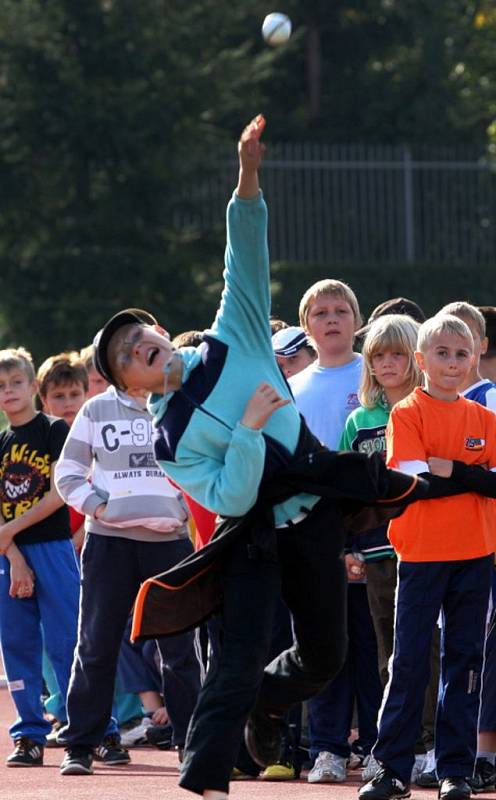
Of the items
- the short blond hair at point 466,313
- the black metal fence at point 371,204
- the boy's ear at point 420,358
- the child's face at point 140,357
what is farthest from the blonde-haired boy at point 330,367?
the black metal fence at point 371,204

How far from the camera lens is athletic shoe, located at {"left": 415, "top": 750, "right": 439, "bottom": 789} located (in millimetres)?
7023

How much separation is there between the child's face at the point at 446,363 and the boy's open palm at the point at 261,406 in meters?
1.23

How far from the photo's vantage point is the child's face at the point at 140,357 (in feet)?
18.6

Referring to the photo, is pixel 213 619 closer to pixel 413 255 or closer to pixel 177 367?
pixel 177 367

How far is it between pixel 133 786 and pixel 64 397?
2737 mm

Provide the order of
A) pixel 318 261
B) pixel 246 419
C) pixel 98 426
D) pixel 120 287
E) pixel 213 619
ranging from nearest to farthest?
1. pixel 246 419
2. pixel 213 619
3. pixel 98 426
4. pixel 120 287
5. pixel 318 261

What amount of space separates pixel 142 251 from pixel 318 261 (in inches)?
152

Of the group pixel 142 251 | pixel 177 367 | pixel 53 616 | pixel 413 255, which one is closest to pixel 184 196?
pixel 142 251

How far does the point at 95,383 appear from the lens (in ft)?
32.9

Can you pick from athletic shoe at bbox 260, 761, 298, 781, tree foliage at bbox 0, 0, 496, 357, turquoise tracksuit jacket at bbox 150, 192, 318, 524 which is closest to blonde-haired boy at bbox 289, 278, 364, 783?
athletic shoe at bbox 260, 761, 298, 781

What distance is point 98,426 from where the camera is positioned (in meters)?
7.76

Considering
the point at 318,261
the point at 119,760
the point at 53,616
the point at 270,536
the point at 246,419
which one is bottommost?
the point at 119,760

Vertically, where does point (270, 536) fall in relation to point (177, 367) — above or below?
below

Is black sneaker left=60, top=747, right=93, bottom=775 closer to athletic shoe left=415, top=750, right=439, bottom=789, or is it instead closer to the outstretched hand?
athletic shoe left=415, top=750, right=439, bottom=789
